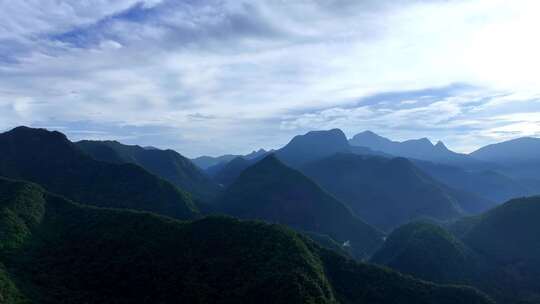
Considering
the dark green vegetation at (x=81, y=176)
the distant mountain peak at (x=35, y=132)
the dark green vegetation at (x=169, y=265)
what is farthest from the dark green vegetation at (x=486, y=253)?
the distant mountain peak at (x=35, y=132)

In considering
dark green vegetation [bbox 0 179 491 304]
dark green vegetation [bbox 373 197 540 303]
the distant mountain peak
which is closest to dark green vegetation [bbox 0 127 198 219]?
the distant mountain peak

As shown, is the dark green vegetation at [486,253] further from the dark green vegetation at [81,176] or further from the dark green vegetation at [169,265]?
the dark green vegetation at [81,176]

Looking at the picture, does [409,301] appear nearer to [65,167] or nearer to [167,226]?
[167,226]

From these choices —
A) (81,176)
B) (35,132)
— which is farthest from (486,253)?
(35,132)

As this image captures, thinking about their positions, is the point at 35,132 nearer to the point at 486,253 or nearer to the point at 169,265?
the point at 169,265

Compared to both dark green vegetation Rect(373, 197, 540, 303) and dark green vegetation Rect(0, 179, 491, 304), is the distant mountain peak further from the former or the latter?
dark green vegetation Rect(373, 197, 540, 303)
